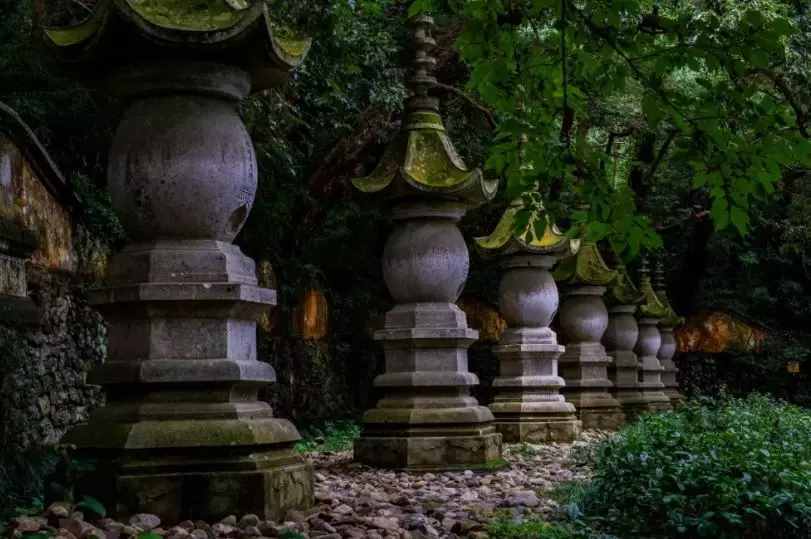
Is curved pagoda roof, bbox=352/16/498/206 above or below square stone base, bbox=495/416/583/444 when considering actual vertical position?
above

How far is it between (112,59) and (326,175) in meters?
8.29

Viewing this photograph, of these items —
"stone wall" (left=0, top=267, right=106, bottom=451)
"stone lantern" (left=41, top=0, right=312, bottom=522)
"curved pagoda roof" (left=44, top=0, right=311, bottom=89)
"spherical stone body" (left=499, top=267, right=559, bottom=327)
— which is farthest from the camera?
"spherical stone body" (left=499, top=267, right=559, bottom=327)

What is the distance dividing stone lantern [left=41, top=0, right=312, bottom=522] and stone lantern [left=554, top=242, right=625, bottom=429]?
809 centimetres

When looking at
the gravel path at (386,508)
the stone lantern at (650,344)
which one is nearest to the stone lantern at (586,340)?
the stone lantern at (650,344)

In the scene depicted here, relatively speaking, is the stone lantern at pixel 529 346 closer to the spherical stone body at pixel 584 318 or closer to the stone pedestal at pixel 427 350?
the spherical stone body at pixel 584 318

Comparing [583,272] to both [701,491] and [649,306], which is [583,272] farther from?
[701,491]

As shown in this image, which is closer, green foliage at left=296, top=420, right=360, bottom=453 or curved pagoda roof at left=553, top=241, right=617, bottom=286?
green foliage at left=296, top=420, right=360, bottom=453

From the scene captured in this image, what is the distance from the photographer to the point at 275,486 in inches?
189

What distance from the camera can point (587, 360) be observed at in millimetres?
12828

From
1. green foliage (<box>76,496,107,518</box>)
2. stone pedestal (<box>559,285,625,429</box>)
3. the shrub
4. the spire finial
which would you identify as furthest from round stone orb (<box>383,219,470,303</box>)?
stone pedestal (<box>559,285,625,429</box>)

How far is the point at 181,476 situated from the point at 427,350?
138 inches

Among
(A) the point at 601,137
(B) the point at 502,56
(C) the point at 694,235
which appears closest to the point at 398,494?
(B) the point at 502,56

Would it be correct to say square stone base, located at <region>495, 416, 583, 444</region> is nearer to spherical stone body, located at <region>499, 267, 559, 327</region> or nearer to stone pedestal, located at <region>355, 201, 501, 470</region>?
spherical stone body, located at <region>499, 267, 559, 327</region>

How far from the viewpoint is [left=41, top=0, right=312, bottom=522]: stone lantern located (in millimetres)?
4703
